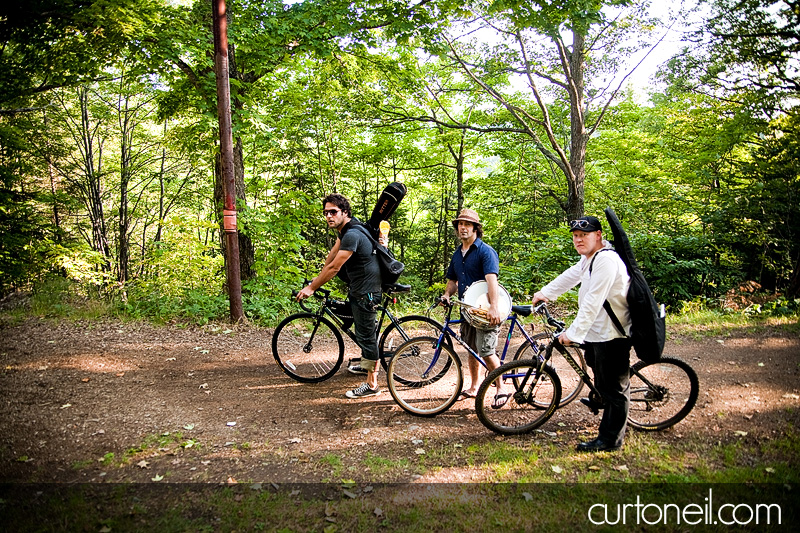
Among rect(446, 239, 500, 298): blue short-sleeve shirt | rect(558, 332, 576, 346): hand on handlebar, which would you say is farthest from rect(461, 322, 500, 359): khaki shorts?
rect(558, 332, 576, 346): hand on handlebar

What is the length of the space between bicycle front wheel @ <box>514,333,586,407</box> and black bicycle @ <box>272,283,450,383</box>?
1.06 metres

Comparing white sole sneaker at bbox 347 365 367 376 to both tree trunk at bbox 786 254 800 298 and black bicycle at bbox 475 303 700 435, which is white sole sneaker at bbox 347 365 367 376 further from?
tree trunk at bbox 786 254 800 298

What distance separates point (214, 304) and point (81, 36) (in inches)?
208

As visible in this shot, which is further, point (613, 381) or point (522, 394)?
point (522, 394)

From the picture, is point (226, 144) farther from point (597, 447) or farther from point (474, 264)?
point (597, 447)

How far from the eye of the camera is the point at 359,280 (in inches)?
179

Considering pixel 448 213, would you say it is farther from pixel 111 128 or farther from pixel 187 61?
pixel 111 128

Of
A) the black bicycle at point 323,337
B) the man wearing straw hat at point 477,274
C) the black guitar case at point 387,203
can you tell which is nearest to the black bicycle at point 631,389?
the man wearing straw hat at point 477,274

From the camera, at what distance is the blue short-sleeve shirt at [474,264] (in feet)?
13.5

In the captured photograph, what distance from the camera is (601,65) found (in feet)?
33.8

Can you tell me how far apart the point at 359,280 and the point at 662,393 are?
3.00 meters

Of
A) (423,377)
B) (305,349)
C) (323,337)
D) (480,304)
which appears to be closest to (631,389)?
(480,304)

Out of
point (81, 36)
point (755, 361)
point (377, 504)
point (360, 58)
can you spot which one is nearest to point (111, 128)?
point (81, 36)

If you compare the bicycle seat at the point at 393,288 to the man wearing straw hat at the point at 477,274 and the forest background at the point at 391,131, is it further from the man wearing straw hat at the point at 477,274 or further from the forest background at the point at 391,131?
the forest background at the point at 391,131
